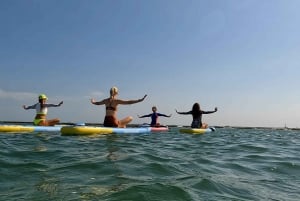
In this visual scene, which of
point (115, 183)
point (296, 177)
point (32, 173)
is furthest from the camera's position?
point (296, 177)

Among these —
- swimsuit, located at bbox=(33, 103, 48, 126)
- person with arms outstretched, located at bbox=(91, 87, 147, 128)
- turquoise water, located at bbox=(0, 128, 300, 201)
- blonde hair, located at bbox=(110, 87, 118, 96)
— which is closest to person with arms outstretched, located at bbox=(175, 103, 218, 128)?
person with arms outstretched, located at bbox=(91, 87, 147, 128)

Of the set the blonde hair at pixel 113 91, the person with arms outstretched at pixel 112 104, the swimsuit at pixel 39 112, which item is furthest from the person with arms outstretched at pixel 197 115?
the swimsuit at pixel 39 112

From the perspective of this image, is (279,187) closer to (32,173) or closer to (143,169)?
(143,169)

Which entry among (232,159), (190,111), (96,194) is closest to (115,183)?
(96,194)

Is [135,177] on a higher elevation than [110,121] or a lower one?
lower

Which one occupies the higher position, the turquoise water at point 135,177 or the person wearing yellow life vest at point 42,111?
the person wearing yellow life vest at point 42,111

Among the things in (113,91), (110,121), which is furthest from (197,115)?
(113,91)

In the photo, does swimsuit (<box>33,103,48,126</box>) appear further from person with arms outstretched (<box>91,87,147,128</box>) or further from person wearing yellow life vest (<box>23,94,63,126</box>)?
person with arms outstretched (<box>91,87,147,128</box>)

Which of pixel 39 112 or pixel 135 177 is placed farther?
pixel 39 112

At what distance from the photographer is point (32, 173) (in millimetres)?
5008

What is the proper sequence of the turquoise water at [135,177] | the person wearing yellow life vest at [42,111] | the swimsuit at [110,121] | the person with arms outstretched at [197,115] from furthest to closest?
the person with arms outstretched at [197,115] < the person wearing yellow life vest at [42,111] < the swimsuit at [110,121] < the turquoise water at [135,177]

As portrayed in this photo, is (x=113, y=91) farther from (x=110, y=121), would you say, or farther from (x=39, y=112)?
(x=39, y=112)

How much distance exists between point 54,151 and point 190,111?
14468 mm

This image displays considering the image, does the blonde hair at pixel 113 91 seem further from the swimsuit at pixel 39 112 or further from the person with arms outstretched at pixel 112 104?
the swimsuit at pixel 39 112
